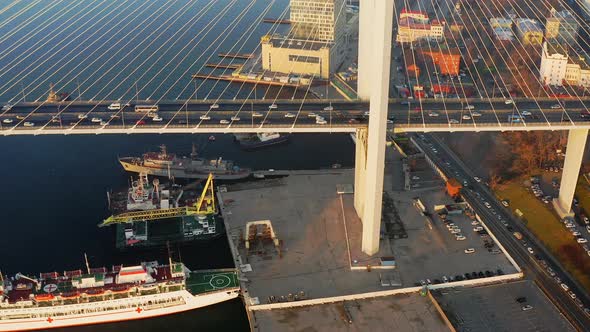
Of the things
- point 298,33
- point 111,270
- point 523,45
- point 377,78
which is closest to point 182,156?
point 111,270

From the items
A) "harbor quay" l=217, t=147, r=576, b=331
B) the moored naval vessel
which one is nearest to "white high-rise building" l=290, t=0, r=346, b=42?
"harbor quay" l=217, t=147, r=576, b=331

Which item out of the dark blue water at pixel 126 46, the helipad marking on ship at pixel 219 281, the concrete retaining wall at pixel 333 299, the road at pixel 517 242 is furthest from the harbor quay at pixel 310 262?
the dark blue water at pixel 126 46

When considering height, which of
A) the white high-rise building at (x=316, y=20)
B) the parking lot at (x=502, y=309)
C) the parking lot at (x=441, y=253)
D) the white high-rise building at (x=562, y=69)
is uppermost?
the white high-rise building at (x=316, y=20)

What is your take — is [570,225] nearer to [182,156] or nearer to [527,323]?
[527,323]

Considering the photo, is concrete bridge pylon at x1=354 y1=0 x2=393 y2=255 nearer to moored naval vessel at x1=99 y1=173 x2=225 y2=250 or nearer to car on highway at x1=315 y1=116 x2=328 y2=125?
car on highway at x1=315 y1=116 x2=328 y2=125

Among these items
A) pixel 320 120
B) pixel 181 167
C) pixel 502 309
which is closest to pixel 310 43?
pixel 181 167

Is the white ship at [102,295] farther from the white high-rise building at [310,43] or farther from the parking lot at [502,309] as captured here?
the white high-rise building at [310,43]
